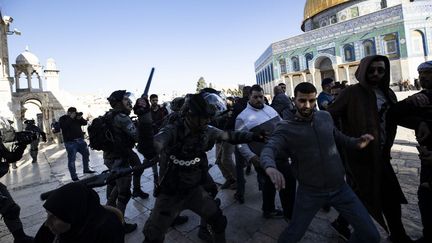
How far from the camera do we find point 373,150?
2.51 m

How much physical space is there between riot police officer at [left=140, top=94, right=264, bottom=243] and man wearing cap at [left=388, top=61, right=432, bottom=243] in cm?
141

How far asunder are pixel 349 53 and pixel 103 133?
3088 centimetres

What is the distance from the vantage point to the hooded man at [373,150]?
99.8 inches

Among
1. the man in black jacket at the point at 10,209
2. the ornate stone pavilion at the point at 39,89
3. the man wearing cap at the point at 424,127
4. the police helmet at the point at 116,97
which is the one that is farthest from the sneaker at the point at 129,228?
the ornate stone pavilion at the point at 39,89

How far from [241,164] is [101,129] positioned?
6.96 ft

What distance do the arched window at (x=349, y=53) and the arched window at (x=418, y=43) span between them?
526cm

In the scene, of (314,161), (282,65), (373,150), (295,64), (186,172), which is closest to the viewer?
(314,161)

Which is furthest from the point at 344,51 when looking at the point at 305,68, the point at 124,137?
the point at 124,137

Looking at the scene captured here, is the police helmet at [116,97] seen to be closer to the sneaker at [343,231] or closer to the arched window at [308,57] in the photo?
the sneaker at [343,231]

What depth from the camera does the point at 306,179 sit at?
86.4 inches

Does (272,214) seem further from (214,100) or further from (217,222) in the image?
(214,100)

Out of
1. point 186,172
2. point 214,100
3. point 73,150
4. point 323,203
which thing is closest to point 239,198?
point 214,100

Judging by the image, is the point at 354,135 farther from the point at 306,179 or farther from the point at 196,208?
the point at 196,208

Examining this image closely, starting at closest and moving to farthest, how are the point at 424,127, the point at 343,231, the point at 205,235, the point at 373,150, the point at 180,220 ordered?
the point at 424,127 → the point at 373,150 → the point at 343,231 → the point at 205,235 → the point at 180,220
